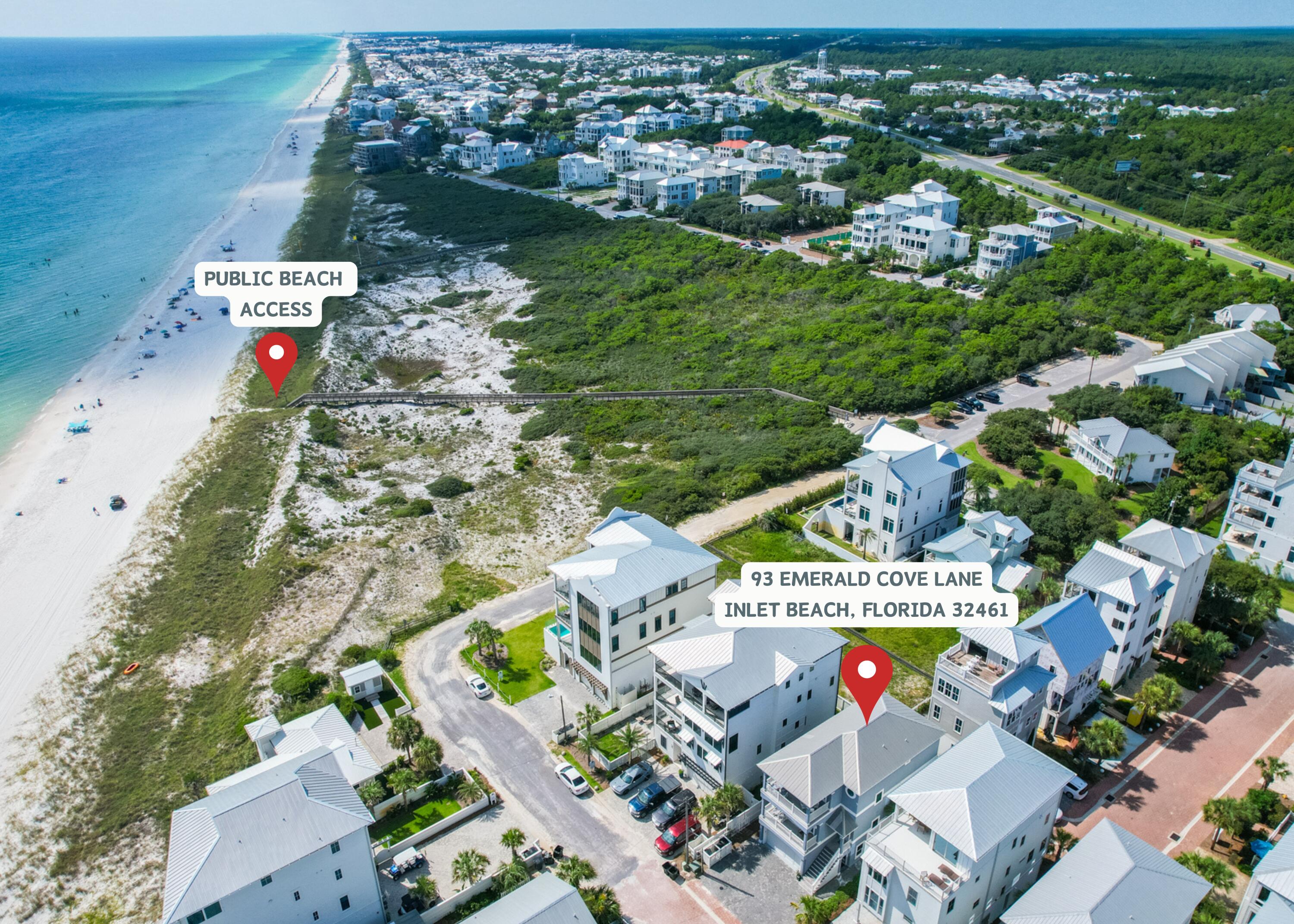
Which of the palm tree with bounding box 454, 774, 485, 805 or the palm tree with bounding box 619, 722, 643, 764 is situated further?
the palm tree with bounding box 619, 722, 643, 764

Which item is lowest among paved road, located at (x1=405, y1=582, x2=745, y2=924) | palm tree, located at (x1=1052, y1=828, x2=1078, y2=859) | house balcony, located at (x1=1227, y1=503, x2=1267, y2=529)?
paved road, located at (x1=405, y1=582, x2=745, y2=924)

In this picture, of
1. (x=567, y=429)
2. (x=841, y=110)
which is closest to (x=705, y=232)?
(x=567, y=429)

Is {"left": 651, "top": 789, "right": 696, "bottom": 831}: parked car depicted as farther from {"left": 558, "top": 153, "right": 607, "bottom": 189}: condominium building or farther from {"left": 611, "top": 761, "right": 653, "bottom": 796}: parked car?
{"left": 558, "top": 153, "right": 607, "bottom": 189}: condominium building

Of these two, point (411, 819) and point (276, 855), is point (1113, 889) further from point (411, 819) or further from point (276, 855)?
point (276, 855)

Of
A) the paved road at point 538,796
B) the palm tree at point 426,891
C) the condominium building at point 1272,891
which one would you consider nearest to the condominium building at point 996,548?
the condominium building at point 1272,891

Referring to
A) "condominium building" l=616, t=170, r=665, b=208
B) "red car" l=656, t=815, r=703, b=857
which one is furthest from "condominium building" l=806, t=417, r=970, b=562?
"condominium building" l=616, t=170, r=665, b=208

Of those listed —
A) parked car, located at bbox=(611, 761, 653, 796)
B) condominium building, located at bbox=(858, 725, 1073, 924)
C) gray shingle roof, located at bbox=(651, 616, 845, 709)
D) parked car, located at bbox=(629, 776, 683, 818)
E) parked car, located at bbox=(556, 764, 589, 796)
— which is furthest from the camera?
parked car, located at bbox=(611, 761, 653, 796)

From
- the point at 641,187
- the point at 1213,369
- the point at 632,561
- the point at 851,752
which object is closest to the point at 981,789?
the point at 851,752
